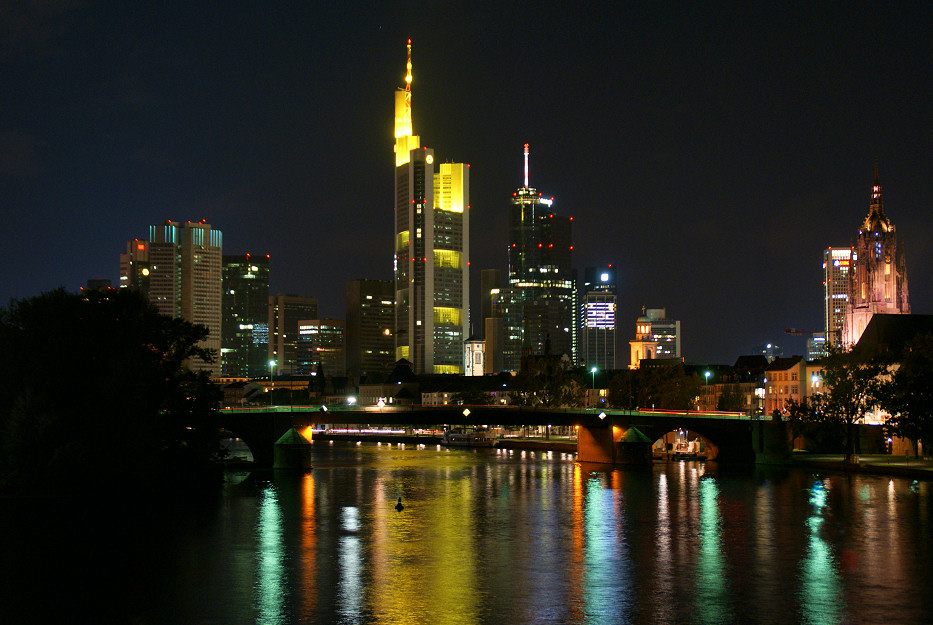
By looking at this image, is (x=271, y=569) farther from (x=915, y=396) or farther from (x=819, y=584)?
(x=915, y=396)

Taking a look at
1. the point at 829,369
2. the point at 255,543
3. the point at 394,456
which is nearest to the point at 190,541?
the point at 255,543

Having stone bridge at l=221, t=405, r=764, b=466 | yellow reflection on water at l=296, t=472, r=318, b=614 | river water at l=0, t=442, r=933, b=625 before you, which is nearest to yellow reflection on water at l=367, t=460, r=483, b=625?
river water at l=0, t=442, r=933, b=625

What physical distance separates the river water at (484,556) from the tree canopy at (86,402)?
10.1ft

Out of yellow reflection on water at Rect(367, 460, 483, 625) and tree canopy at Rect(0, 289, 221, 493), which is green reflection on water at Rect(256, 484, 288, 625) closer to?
yellow reflection on water at Rect(367, 460, 483, 625)

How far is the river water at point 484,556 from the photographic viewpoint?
147 feet

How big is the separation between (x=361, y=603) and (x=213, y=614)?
6107mm

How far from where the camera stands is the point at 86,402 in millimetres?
79188

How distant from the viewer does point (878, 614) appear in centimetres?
4378

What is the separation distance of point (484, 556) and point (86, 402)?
3642cm

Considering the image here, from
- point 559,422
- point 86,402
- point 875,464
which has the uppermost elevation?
point 86,402

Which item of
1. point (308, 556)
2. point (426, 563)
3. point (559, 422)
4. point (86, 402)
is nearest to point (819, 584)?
point (426, 563)

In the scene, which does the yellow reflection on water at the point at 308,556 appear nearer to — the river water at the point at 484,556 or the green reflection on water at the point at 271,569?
the river water at the point at 484,556

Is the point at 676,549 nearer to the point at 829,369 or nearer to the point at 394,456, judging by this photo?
the point at 829,369

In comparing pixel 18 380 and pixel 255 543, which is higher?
pixel 18 380
